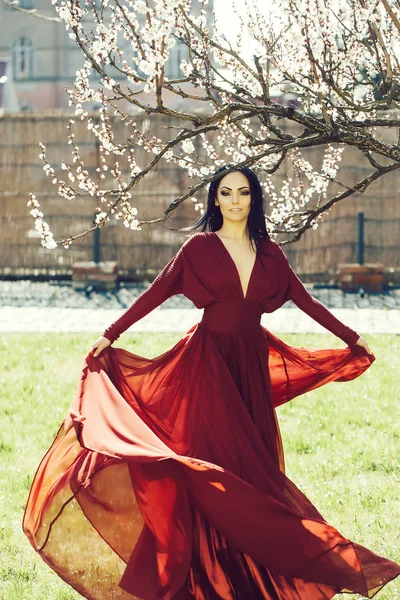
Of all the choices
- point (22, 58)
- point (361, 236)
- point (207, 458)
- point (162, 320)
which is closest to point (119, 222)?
point (162, 320)

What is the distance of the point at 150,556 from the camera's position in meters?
3.63

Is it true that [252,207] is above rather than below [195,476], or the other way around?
above

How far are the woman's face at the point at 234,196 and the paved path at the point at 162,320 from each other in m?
6.10

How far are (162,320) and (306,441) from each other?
517 cm

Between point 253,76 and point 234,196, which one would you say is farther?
point 253,76

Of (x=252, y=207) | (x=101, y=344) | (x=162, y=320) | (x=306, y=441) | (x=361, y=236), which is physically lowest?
(x=306, y=441)

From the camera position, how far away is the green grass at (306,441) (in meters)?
4.46

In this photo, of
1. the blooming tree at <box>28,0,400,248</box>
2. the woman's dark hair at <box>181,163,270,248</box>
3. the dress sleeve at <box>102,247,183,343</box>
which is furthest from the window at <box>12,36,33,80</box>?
the dress sleeve at <box>102,247,183,343</box>

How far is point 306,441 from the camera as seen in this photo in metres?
6.25

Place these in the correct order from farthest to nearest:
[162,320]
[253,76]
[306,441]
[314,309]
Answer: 1. [162,320]
2. [306,441]
3. [253,76]
4. [314,309]

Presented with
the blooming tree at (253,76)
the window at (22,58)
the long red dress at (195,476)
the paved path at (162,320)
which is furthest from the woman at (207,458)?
the window at (22,58)

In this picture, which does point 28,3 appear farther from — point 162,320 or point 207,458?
point 207,458

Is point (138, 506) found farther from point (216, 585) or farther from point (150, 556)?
point (216, 585)

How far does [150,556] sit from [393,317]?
26.8 ft
